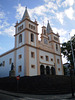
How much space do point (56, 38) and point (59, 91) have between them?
26.5 meters

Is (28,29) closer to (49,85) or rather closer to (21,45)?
(21,45)

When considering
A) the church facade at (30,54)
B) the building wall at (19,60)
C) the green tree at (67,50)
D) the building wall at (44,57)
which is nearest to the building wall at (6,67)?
the church facade at (30,54)

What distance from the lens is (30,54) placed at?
2920cm

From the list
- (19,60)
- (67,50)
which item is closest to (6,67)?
(19,60)

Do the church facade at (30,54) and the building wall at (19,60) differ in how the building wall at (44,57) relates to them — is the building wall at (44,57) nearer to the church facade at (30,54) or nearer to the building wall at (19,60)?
the church facade at (30,54)

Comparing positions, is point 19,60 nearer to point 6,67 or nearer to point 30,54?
point 30,54

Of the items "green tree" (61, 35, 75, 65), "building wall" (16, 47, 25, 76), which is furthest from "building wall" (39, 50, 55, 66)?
"building wall" (16, 47, 25, 76)

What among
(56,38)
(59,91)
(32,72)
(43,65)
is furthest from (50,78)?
→ (56,38)

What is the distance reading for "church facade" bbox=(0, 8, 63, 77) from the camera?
1123 inches

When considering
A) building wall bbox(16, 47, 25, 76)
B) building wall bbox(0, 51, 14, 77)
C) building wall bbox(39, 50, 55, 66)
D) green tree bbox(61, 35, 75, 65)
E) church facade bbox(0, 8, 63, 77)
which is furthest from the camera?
green tree bbox(61, 35, 75, 65)

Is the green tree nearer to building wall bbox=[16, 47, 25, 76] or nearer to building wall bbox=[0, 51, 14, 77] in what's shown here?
building wall bbox=[16, 47, 25, 76]

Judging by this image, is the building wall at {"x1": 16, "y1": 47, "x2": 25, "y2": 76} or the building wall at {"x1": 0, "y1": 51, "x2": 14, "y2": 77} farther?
the building wall at {"x1": 0, "y1": 51, "x2": 14, "y2": 77}

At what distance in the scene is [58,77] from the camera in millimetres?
20141

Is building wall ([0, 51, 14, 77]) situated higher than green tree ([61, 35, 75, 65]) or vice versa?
green tree ([61, 35, 75, 65])
